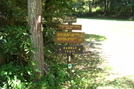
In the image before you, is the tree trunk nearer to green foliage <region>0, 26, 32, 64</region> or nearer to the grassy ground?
green foliage <region>0, 26, 32, 64</region>

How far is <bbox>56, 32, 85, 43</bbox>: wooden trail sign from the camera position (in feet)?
14.7

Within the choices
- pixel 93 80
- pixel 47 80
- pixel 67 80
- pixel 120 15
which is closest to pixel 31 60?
pixel 47 80

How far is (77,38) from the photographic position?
14.9 ft

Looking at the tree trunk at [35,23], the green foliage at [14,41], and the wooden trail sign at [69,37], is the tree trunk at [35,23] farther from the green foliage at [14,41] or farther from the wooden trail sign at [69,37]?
the wooden trail sign at [69,37]

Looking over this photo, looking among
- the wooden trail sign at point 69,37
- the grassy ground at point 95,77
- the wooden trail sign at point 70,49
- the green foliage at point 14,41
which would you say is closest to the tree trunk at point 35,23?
the green foliage at point 14,41

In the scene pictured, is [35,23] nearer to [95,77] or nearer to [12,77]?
[12,77]

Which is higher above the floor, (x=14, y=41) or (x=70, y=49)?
(x=14, y=41)

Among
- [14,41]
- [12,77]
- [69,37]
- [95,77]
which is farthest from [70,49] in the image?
[12,77]

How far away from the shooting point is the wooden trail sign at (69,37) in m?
4.47

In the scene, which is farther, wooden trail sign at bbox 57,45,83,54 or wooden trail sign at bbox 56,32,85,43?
wooden trail sign at bbox 57,45,83,54

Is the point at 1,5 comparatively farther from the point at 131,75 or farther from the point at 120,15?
the point at 120,15

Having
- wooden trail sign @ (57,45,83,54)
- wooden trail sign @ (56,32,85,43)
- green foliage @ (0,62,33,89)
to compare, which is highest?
wooden trail sign @ (56,32,85,43)

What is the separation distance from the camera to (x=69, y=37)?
450cm

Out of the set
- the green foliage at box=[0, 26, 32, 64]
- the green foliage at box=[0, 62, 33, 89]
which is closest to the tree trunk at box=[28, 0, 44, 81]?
the green foliage at box=[0, 26, 32, 64]
